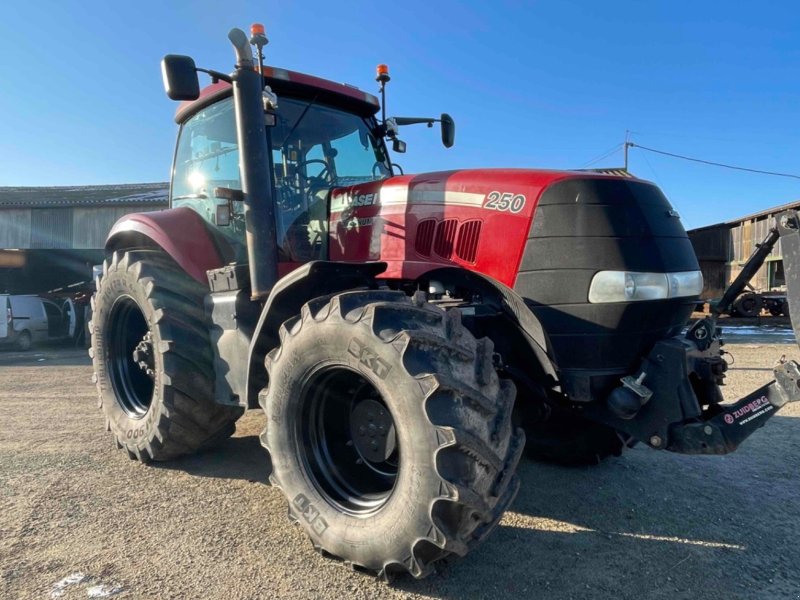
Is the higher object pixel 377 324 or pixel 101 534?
pixel 377 324

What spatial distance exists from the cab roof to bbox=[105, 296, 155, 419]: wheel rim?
1.58 meters

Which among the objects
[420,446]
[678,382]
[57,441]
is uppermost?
[678,382]

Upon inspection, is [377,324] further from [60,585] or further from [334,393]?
[60,585]

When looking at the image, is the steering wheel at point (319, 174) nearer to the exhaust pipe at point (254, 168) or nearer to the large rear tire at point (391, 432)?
the exhaust pipe at point (254, 168)

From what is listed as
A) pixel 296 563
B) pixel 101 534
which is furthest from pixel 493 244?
pixel 101 534

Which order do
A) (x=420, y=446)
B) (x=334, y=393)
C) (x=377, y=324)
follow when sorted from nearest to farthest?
1. (x=420, y=446)
2. (x=377, y=324)
3. (x=334, y=393)

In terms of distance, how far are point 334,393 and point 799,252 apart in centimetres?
227

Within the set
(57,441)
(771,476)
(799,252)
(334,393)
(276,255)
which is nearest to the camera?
(799,252)

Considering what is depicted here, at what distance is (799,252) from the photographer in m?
2.55

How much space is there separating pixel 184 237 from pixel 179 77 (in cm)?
120

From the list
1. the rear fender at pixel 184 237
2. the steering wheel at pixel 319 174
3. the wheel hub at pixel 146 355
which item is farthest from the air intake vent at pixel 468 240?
the wheel hub at pixel 146 355

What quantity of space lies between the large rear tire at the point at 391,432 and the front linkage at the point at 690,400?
0.68 m

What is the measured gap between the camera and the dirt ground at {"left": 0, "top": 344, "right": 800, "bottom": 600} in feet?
7.90

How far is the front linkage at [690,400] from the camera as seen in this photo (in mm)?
2543
